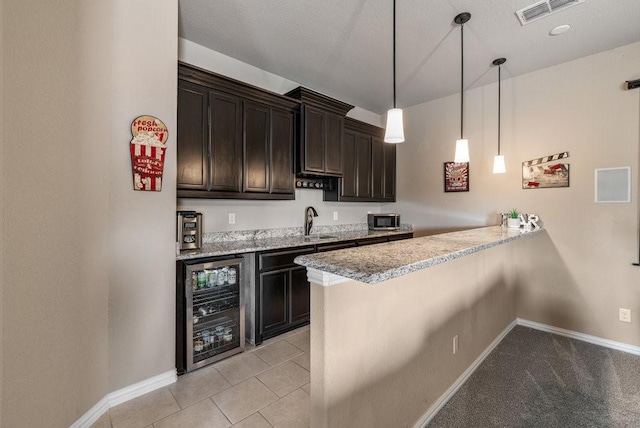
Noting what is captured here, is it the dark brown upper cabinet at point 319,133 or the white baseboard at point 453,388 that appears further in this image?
the dark brown upper cabinet at point 319,133

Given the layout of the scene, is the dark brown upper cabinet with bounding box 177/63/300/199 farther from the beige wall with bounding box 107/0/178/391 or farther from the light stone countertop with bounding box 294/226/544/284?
the light stone countertop with bounding box 294/226/544/284

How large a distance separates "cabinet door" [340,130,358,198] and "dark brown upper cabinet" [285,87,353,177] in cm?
22

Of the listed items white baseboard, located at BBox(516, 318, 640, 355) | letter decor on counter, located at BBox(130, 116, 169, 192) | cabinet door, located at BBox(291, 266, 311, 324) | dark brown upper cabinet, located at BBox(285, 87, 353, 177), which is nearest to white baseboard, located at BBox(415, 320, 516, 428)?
white baseboard, located at BBox(516, 318, 640, 355)

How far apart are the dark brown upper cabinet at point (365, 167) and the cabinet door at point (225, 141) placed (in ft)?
5.20

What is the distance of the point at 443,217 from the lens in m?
4.06

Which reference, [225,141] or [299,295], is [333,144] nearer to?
[225,141]

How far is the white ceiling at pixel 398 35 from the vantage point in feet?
7.22

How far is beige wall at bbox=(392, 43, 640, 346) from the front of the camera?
2695 millimetres

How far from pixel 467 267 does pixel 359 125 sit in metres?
2.72

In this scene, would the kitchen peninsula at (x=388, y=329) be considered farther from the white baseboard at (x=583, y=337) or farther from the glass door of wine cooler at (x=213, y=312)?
the white baseboard at (x=583, y=337)

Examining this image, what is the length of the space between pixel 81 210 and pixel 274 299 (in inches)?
67.8

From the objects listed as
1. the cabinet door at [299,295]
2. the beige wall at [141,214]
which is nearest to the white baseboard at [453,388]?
the cabinet door at [299,295]

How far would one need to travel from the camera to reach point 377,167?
442 cm

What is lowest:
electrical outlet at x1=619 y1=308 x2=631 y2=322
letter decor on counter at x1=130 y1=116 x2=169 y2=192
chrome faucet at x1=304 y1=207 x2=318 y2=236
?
electrical outlet at x1=619 y1=308 x2=631 y2=322
